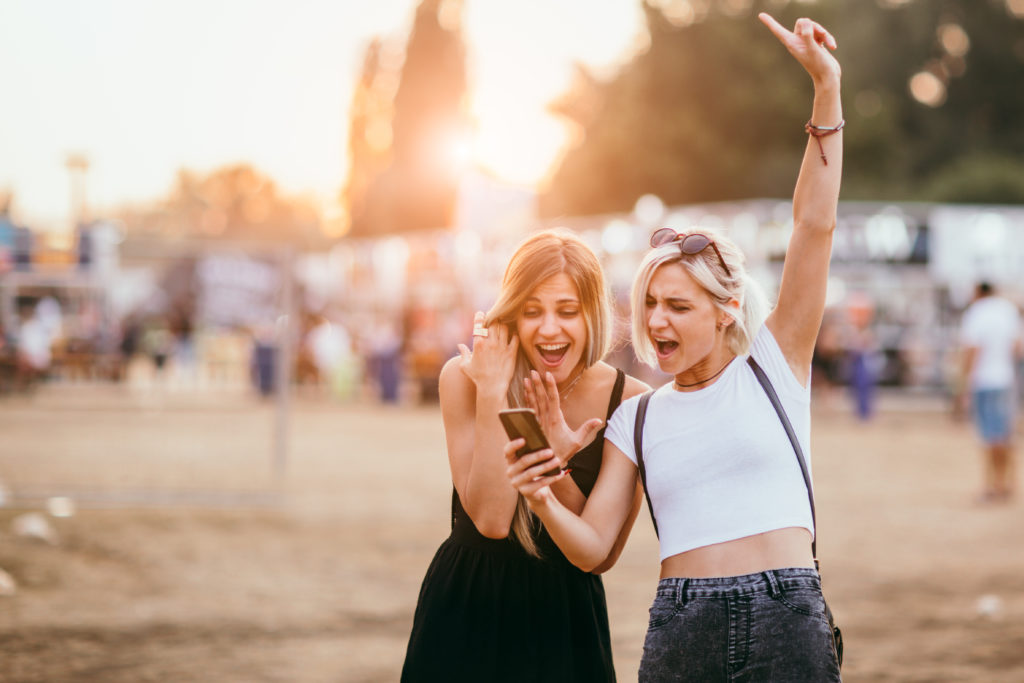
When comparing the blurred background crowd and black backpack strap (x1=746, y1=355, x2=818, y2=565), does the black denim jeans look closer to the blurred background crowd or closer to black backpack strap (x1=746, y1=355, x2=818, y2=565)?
black backpack strap (x1=746, y1=355, x2=818, y2=565)

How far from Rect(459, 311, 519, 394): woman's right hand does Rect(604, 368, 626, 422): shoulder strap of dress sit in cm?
27

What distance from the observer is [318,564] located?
7.81m

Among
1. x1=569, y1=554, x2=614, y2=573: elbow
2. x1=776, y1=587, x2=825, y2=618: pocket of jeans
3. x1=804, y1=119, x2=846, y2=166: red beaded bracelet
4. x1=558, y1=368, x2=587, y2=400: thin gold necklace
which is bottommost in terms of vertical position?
x1=776, y1=587, x2=825, y2=618: pocket of jeans

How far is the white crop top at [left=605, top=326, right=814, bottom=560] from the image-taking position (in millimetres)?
2371

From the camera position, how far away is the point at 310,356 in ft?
90.5

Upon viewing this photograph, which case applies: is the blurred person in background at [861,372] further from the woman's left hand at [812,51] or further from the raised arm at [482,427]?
the raised arm at [482,427]

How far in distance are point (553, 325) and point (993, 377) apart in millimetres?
9074

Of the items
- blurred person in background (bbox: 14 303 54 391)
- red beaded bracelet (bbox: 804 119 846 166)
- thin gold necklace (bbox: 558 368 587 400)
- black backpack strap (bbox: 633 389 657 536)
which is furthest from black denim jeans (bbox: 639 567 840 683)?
blurred person in background (bbox: 14 303 54 391)

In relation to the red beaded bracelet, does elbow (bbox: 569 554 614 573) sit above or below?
below

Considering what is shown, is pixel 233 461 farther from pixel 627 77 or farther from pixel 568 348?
pixel 627 77

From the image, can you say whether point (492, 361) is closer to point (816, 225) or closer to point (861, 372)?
point (816, 225)

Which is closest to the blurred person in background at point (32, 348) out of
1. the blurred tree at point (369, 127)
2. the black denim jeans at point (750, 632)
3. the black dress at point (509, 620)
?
the black dress at point (509, 620)

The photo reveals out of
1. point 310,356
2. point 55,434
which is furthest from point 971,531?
point 310,356

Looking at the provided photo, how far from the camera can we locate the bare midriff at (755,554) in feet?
7.70
